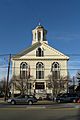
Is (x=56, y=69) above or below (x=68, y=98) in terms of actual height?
above

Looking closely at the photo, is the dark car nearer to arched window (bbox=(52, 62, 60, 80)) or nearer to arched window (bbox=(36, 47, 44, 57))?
arched window (bbox=(52, 62, 60, 80))

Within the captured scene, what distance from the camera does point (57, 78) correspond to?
269 feet

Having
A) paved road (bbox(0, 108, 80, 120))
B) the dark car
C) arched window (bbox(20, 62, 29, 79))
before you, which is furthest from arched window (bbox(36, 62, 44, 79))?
paved road (bbox(0, 108, 80, 120))

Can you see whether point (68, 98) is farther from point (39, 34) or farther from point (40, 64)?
point (39, 34)

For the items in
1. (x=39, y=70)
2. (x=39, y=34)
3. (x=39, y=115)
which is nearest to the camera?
(x=39, y=115)

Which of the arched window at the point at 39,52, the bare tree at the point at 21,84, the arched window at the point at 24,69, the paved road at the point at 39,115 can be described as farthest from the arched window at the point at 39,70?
the paved road at the point at 39,115

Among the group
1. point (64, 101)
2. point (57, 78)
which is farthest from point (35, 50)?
point (64, 101)

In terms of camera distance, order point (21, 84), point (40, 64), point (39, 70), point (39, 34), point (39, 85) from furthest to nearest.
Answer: point (39, 34), point (40, 64), point (39, 70), point (39, 85), point (21, 84)

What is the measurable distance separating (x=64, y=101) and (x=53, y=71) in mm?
30648

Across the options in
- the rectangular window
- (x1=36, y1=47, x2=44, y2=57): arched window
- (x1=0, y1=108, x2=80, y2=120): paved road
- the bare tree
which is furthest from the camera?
(x1=36, y1=47, x2=44, y2=57): arched window

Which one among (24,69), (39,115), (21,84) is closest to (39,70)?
(24,69)

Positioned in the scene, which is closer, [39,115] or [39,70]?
[39,115]

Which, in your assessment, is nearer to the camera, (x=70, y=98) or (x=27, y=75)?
(x=70, y=98)

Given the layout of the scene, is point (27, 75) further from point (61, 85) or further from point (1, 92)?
point (1, 92)
